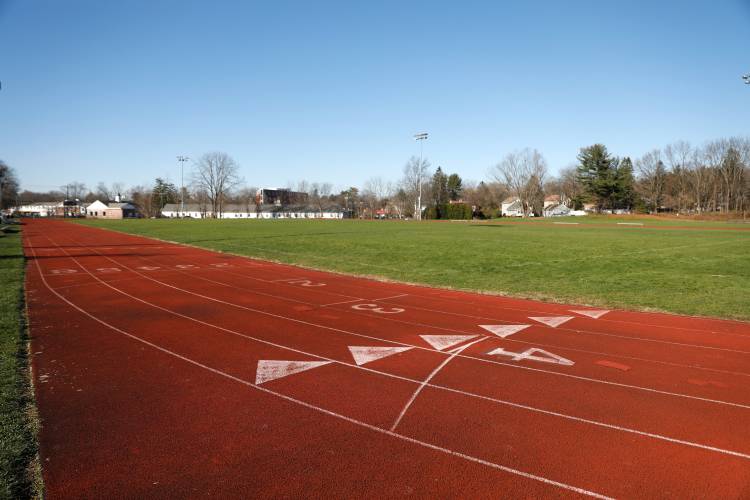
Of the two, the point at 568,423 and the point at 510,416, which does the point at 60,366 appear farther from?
the point at 568,423

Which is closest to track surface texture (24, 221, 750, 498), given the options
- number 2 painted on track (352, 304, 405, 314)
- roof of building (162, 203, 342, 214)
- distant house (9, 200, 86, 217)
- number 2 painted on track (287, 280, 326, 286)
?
number 2 painted on track (352, 304, 405, 314)

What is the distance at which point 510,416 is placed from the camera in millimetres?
5594

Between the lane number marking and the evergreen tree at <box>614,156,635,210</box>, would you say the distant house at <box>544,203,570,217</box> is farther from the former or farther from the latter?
the lane number marking

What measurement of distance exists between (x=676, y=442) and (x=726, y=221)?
88.5 m

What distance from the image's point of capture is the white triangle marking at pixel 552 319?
10289 mm

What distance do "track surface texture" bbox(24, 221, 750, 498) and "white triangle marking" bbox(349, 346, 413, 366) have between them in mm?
36

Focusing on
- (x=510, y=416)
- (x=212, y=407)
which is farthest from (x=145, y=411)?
(x=510, y=416)

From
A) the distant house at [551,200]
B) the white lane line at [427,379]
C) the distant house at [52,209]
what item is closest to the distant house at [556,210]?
the distant house at [551,200]

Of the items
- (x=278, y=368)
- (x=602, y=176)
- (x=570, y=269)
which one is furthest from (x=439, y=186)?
(x=278, y=368)

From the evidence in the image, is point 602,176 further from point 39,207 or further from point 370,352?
point 39,207

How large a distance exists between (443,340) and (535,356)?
5.67ft

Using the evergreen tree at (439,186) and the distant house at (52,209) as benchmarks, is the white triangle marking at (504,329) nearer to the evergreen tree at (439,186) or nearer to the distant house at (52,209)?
the evergreen tree at (439,186)

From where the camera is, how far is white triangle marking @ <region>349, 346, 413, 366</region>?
304 inches

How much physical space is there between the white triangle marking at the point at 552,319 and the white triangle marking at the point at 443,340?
2294mm
